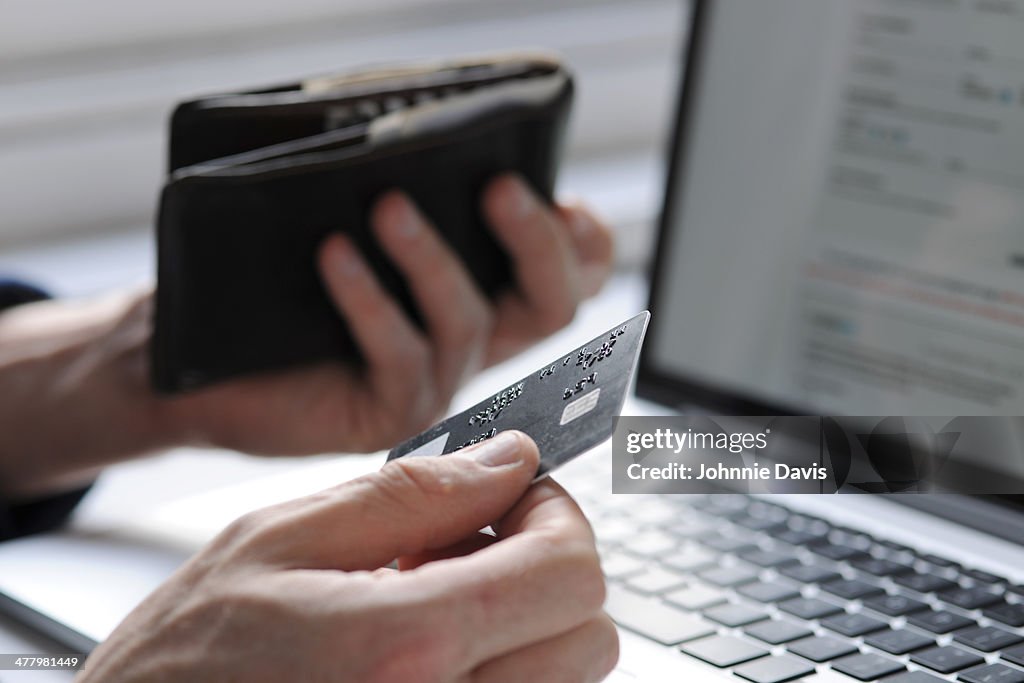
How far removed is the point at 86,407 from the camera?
0.64m

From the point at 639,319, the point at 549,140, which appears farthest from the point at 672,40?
the point at 639,319

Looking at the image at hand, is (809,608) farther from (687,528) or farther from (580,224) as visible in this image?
(580,224)

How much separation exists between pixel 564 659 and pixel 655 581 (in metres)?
0.14

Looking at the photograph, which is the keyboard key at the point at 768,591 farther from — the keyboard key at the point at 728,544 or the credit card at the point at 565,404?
the credit card at the point at 565,404

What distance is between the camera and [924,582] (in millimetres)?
458

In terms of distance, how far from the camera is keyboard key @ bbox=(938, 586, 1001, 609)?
44 cm

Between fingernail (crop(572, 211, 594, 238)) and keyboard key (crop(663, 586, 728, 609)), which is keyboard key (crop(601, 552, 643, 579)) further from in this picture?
fingernail (crop(572, 211, 594, 238))

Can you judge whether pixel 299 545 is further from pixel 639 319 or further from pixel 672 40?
pixel 672 40

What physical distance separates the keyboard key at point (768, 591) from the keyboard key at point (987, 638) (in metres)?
0.06

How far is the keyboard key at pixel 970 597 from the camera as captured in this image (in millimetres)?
438

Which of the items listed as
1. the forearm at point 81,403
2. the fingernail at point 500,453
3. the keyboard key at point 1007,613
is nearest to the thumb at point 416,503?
the fingernail at point 500,453

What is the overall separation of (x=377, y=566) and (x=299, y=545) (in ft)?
0.09

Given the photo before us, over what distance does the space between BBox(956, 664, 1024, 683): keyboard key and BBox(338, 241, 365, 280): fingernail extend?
0.34 m

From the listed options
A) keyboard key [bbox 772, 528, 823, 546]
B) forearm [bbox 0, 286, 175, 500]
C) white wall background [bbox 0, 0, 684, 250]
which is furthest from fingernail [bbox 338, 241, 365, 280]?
white wall background [bbox 0, 0, 684, 250]
